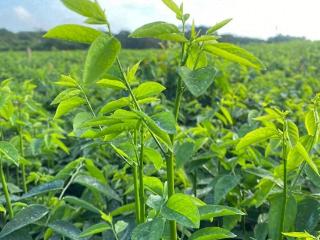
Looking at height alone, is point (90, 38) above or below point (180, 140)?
above

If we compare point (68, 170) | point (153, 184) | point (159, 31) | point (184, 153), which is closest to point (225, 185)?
point (184, 153)

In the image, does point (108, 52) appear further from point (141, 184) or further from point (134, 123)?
point (141, 184)

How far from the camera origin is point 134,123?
102cm

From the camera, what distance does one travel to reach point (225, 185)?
146 centimetres

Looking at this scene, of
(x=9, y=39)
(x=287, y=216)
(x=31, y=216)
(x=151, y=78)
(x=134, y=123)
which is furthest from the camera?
(x=9, y=39)

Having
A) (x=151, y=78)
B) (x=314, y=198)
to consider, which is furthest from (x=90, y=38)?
(x=151, y=78)

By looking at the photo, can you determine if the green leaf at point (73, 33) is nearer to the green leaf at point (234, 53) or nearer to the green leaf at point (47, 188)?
the green leaf at point (234, 53)

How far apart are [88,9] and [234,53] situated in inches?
12.1

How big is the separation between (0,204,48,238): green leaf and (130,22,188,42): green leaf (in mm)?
709

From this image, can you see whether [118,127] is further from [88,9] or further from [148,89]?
[88,9]

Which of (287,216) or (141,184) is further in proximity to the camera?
(287,216)

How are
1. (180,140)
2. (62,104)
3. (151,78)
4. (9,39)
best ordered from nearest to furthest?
1. (62,104)
2. (180,140)
3. (151,78)
4. (9,39)

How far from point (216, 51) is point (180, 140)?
957 millimetres

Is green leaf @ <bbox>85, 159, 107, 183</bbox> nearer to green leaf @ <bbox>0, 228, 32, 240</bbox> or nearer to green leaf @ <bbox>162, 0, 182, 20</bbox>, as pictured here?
green leaf @ <bbox>0, 228, 32, 240</bbox>
